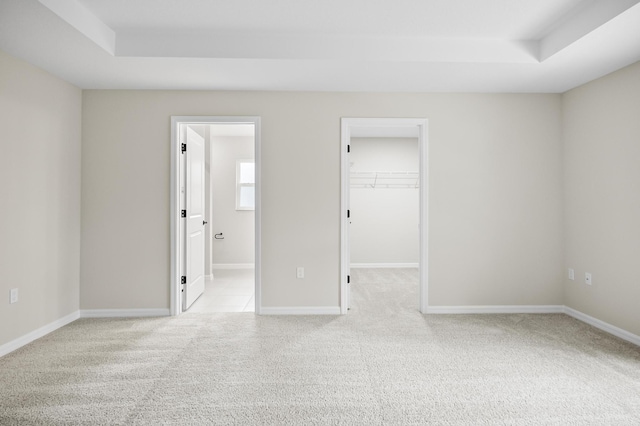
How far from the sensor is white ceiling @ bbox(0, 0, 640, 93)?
2.55 m

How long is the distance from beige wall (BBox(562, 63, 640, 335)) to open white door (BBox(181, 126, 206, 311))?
4006 millimetres

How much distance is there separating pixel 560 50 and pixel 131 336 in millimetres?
4211

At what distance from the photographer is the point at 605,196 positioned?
3.39 m

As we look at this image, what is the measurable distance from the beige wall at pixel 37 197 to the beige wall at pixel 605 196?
4.99m

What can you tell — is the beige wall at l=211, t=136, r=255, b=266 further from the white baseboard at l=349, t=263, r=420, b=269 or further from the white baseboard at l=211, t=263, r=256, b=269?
the white baseboard at l=349, t=263, r=420, b=269

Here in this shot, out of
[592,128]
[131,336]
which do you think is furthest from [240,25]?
[592,128]

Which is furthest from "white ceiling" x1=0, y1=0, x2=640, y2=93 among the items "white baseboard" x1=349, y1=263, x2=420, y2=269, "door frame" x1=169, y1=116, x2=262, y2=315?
"white baseboard" x1=349, y1=263, x2=420, y2=269

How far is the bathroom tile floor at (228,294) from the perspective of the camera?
13.7 ft

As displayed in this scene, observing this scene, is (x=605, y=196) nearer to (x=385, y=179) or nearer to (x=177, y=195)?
(x=385, y=179)

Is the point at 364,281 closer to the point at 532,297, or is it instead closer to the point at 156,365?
the point at 532,297

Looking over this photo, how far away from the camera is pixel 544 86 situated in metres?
3.72

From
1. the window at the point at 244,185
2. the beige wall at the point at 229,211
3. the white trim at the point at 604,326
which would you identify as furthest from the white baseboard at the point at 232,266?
the white trim at the point at 604,326

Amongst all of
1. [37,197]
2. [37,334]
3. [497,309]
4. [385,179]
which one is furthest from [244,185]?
[497,309]

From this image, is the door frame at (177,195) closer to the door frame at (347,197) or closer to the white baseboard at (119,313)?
the white baseboard at (119,313)
